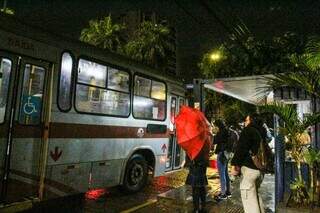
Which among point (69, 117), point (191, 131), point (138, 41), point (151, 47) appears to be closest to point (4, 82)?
point (69, 117)

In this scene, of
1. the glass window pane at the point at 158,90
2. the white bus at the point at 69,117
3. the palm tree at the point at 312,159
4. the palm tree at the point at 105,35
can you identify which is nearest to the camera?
the white bus at the point at 69,117

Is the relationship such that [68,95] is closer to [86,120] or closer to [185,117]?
[86,120]

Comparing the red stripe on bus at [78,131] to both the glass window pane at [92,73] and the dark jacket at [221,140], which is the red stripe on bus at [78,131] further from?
the dark jacket at [221,140]

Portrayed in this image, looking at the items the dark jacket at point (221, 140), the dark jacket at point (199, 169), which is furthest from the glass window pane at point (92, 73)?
the dark jacket at point (221, 140)

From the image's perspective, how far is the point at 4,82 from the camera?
5266 mm

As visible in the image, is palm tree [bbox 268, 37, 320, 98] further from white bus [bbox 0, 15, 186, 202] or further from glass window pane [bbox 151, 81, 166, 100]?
glass window pane [bbox 151, 81, 166, 100]

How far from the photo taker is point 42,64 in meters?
5.86

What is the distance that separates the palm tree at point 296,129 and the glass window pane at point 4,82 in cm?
432

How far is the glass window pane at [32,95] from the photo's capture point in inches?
218

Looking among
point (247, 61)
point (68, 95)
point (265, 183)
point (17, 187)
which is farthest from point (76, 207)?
point (247, 61)

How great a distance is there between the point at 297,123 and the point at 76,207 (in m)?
4.62

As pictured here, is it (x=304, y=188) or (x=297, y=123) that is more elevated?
(x=297, y=123)

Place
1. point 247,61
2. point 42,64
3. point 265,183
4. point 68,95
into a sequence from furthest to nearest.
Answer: point 247,61 < point 265,183 < point 68,95 < point 42,64

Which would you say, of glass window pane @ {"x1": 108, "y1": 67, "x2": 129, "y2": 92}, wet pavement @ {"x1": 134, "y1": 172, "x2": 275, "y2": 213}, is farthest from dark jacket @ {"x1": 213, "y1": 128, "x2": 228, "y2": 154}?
glass window pane @ {"x1": 108, "y1": 67, "x2": 129, "y2": 92}
